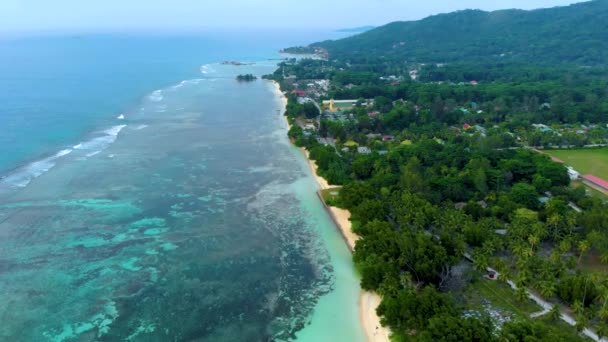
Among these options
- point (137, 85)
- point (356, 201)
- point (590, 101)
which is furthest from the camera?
point (137, 85)

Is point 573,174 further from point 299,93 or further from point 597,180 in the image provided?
point 299,93

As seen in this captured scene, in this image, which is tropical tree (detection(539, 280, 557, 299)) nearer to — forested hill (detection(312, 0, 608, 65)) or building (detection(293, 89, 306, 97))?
building (detection(293, 89, 306, 97))

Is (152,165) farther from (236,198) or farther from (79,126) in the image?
(79,126)

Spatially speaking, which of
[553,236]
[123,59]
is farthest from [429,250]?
[123,59]

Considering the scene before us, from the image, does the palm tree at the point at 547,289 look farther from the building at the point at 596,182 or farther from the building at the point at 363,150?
the building at the point at 363,150

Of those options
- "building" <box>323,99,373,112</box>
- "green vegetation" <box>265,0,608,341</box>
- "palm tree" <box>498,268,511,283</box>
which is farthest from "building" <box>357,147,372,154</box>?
"palm tree" <box>498,268,511,283</box>
